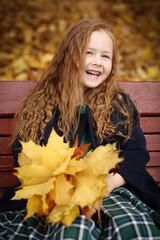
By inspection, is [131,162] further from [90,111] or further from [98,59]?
[98,59]

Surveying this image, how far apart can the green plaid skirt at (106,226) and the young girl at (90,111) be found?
61 millimetres

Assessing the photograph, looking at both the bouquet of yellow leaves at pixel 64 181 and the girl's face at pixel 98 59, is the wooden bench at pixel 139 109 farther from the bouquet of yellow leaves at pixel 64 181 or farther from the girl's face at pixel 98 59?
the bouquet of yellow leaves at pixel 64 181

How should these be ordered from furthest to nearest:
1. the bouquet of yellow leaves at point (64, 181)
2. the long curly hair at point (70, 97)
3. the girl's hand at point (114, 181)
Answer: the long curly hair at point (70, 97) < the girl's hand at point (114, 181) < the bouquet of yellow leaves at point (64, 181)

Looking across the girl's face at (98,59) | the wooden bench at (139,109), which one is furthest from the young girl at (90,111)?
the wooden bench at (139,109)

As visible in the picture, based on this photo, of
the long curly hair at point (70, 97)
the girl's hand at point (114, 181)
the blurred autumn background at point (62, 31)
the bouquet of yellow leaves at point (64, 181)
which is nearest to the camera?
the bouquet of yellow leaves at point (64, 181)

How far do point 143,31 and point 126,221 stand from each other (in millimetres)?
1745

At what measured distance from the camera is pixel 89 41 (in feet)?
4.19

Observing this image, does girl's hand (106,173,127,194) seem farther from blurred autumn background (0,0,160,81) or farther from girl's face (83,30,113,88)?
blurred autumn background (0,0,160,81)

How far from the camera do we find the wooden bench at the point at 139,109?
1.45 meters

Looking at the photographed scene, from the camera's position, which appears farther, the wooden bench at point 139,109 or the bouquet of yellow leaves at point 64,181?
the wooden bench at point 139,109

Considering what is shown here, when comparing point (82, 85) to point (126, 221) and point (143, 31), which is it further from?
point (143, 31)

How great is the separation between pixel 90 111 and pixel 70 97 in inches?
6.0

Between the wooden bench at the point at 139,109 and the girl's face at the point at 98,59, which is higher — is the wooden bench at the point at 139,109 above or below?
below

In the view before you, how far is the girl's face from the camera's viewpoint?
4.19 ft
